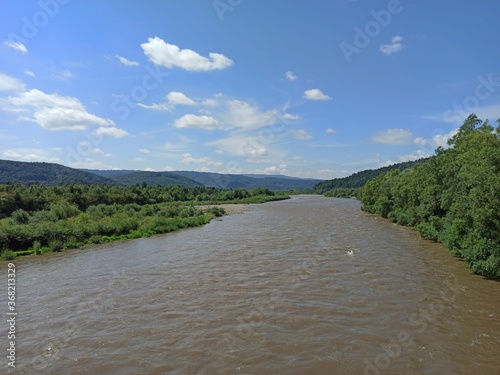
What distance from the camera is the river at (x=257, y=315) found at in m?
9.71

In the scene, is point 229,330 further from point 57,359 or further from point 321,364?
point 57,359

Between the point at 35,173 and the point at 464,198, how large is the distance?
147 metres

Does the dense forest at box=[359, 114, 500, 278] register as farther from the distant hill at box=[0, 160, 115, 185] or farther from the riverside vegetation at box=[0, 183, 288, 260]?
the distant hill at box=[0, 160, 115, 185]

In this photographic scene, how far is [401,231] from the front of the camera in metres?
36.2

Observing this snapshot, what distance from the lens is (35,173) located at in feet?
429

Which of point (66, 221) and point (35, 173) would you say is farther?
point (35, 173)

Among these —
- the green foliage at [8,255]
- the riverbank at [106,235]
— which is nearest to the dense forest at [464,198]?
the riverbank at [106,235]

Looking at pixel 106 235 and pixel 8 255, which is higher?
pixel 106 235

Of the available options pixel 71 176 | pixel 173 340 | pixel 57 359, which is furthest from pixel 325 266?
pixel 71 176

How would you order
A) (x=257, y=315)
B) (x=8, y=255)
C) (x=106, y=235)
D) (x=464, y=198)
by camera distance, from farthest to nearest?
(x=106, y=235), (x=8, y=255), (x=464, y=198), (x=257, y=315)

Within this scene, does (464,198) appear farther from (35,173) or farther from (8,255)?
(35,173)

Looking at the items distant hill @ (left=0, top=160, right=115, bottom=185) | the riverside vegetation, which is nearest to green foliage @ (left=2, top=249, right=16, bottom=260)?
the riverside vegetation

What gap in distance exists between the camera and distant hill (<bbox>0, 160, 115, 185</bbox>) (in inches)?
4682

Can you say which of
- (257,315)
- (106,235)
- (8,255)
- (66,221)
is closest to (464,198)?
(257,315)
